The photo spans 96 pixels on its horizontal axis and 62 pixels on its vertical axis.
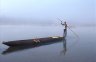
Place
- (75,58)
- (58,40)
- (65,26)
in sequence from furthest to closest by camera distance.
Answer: (65,26), (58,40), (75,58)

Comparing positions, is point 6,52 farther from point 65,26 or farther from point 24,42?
point 65,26

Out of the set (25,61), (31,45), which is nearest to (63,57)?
(25,61)

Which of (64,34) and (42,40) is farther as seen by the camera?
(64,34)

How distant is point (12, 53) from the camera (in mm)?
3518

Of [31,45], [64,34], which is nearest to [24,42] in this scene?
[31,45]

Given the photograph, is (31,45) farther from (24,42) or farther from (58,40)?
(58,40)

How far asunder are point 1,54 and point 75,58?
1.19m

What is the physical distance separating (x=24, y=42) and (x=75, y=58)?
1.22 metres

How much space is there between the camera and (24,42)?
4023 mm

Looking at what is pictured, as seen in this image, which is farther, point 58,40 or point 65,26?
point 65,26

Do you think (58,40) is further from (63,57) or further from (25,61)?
(25,61)

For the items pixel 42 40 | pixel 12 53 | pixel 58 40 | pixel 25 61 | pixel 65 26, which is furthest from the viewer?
pixel 65 26

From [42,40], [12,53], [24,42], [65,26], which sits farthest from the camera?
[65,26]

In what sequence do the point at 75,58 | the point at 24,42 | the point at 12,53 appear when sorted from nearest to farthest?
the point at 75,58
the point at 12,53
the point at 24,42
